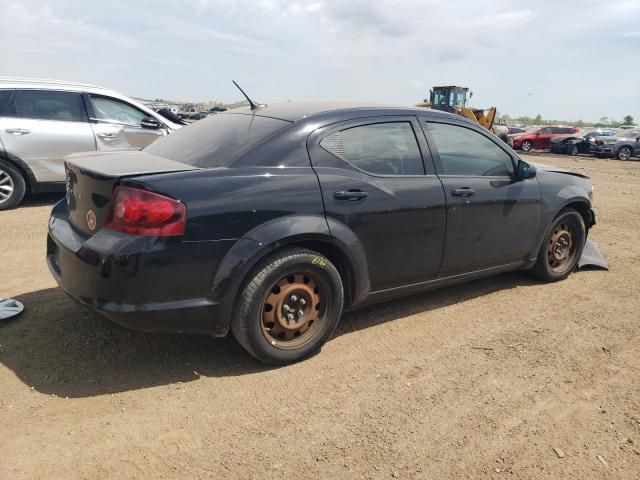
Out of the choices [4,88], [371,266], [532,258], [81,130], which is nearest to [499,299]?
[532,258]

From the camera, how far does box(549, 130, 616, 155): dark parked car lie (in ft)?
81.9

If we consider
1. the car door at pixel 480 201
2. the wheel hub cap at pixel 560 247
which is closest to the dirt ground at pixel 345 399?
the car door at pixel 480 201

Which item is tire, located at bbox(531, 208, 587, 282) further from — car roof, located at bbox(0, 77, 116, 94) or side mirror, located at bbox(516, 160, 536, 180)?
car roof, located at bbox(0, 77, 116, 94)

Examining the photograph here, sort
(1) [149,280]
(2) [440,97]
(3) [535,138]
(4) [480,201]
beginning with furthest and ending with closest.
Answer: (3) [535,138] < (2) [440,97] < (4) [480,201] < (1) [149,280]

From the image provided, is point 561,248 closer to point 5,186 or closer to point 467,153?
point 467,153

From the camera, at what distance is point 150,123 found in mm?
7297

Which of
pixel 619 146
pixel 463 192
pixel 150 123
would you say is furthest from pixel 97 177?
pixel 619 146

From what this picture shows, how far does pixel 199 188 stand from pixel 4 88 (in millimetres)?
5911

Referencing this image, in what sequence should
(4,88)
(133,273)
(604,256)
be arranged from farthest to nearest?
1. (4,88)
2. (604,256)
3. (133,273)

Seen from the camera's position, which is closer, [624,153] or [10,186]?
[10,186]

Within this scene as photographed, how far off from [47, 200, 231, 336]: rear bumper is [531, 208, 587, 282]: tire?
316 cm

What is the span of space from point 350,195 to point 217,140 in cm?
94

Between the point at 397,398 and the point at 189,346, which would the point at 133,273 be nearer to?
the point at 189,346

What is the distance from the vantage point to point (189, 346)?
134 inches
